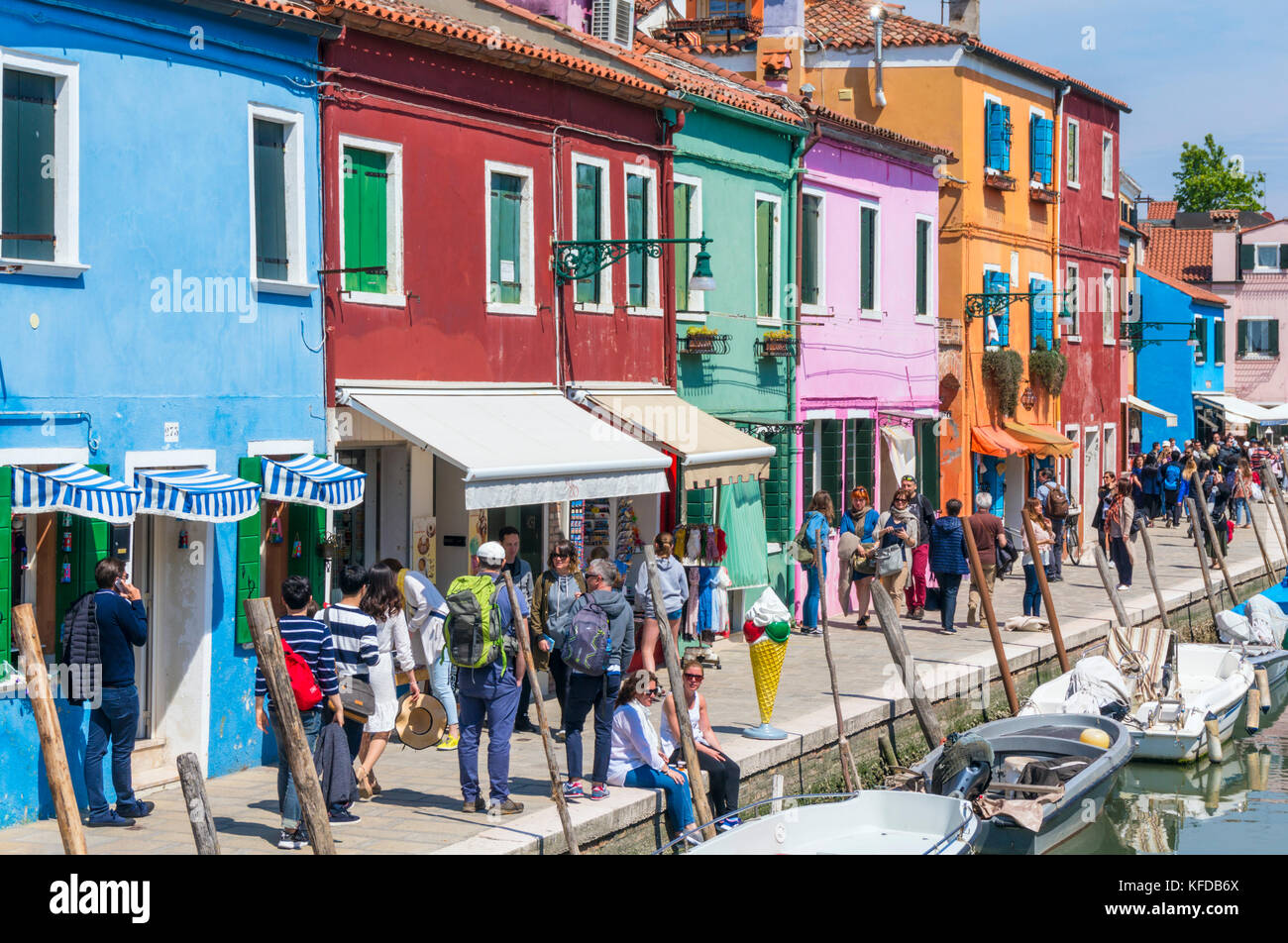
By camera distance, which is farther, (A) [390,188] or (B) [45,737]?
(A) [390,188]

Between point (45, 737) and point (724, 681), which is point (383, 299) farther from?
point (45, 737)

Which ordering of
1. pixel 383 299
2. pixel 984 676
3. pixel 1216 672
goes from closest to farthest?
1. pixel 383 299
2. pixel 984 676
3. pixel 1216 672

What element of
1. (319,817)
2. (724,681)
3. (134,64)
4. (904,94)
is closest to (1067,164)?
(904,94)

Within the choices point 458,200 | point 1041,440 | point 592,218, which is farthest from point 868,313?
point 458,200

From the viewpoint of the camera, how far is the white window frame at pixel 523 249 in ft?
52.4

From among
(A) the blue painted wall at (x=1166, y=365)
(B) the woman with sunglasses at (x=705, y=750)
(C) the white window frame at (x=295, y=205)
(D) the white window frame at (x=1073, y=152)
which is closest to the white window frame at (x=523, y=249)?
(C) the white window frame at (x=295, y=205)

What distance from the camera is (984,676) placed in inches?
727

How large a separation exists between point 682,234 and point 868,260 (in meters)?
5.58

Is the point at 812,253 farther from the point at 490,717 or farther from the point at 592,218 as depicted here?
the point at 490,717

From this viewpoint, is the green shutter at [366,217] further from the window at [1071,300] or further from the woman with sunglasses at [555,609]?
the window at [1071,300]

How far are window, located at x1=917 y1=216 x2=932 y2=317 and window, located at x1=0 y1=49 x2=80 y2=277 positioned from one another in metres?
16.8

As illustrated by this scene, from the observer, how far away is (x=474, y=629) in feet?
36.9

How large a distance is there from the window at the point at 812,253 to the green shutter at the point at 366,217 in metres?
8.76

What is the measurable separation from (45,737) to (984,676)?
12023mm
